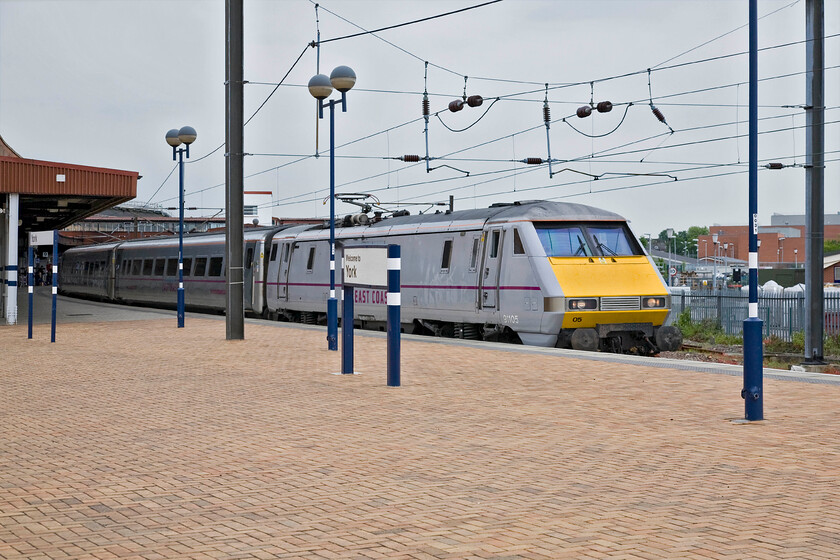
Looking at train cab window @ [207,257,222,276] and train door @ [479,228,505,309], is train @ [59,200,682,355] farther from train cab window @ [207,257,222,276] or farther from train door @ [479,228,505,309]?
train cab window @ [207,257,222,276]

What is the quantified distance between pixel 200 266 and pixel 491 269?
58.2 feet

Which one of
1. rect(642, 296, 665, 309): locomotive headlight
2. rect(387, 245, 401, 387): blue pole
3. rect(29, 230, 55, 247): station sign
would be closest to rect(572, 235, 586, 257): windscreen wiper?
rect(642, 296, 665, 309): locomotive headlight

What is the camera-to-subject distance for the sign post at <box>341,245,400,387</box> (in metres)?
12.3

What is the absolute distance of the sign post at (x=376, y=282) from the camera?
484 inches

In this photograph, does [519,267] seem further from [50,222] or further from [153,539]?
[50,222]

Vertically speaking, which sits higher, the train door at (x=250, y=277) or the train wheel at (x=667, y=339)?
the train door at (x=250, y=277)

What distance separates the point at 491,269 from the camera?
19625 millimetres

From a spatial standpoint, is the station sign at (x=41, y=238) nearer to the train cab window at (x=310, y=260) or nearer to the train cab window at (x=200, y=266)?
the train cab window at (x=310, y=260)

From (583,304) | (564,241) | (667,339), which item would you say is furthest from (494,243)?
(667,339)

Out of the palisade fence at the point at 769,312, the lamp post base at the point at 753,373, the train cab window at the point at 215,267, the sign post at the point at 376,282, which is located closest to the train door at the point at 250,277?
the train cab window at the point at 215,267

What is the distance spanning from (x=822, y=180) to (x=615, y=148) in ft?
22.7

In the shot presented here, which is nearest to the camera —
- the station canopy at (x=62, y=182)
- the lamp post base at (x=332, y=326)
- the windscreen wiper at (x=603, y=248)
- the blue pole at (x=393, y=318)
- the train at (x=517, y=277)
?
the blue pole at (x=393, y=318)

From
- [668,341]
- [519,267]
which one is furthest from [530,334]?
[668,341]

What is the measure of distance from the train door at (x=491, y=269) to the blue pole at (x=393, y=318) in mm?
6923
